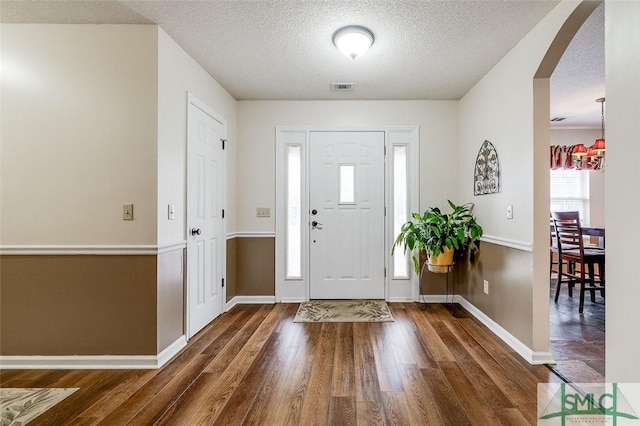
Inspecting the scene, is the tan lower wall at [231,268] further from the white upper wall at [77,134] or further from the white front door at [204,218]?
the white upper wall at [77,134]

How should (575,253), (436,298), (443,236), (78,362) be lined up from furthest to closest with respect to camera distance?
(436,298)
(575,253)
(443,236)
(78,362)

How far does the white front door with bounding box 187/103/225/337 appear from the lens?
274cm

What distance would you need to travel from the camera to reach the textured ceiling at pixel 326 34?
6.77 feet

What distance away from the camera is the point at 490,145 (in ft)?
9.81

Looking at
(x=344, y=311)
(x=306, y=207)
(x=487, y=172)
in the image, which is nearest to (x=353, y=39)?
(x=487, y=172)

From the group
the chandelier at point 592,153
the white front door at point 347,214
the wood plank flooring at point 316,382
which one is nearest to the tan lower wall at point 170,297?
the wood plank flooring at point 316,382

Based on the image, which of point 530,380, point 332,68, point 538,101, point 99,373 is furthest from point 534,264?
point 99,373

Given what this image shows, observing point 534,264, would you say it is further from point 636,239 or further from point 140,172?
point 140,172

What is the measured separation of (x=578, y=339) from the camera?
2646 millimetres

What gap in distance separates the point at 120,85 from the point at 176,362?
→ 205 cm

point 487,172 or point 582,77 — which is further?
point 582,77

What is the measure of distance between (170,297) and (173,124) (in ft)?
4.43

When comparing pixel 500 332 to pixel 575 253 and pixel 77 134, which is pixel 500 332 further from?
pixel 77 134

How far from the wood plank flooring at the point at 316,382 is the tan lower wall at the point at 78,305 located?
18cm
